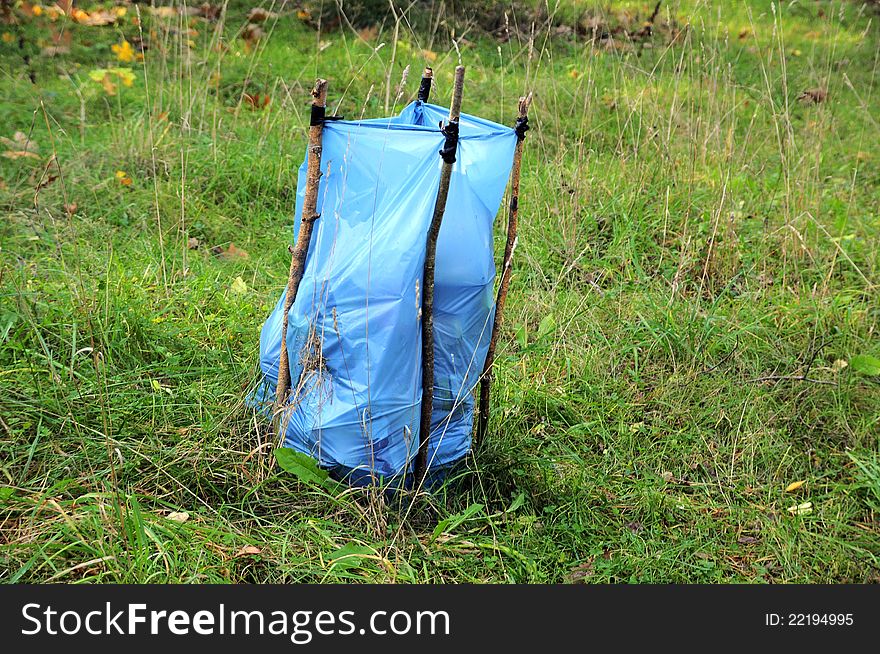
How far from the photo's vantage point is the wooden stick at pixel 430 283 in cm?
169

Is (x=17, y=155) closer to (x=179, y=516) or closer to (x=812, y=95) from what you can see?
(x=179, y=516)

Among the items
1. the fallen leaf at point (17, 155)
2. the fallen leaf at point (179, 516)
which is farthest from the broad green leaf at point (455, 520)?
the fallen leaf at point (17, 155)

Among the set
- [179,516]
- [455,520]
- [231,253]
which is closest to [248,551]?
[179,516]

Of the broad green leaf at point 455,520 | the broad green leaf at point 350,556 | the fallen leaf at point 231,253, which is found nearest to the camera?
the broad green leaf at point 350,556

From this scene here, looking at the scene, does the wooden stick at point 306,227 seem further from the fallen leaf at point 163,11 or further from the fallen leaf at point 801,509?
the fallen leaf at point 163,11

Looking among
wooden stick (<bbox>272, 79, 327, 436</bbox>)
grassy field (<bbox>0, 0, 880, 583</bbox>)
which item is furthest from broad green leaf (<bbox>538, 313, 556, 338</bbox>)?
wooden stick (<bbox>272, 79, 327, 436</bbox>)

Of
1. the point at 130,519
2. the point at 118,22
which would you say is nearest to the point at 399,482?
the point at 130,519

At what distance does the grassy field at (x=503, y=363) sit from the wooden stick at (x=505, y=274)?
11 centimetres

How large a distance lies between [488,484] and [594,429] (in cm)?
48

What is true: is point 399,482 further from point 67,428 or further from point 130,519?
point 67,428

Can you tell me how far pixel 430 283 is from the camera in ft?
5.95

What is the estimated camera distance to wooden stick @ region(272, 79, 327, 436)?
182 cm

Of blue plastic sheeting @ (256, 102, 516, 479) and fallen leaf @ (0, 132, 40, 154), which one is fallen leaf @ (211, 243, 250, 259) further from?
blue plastic sheeting @ (256, 102, 516, 479)

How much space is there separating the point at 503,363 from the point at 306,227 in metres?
1.04
